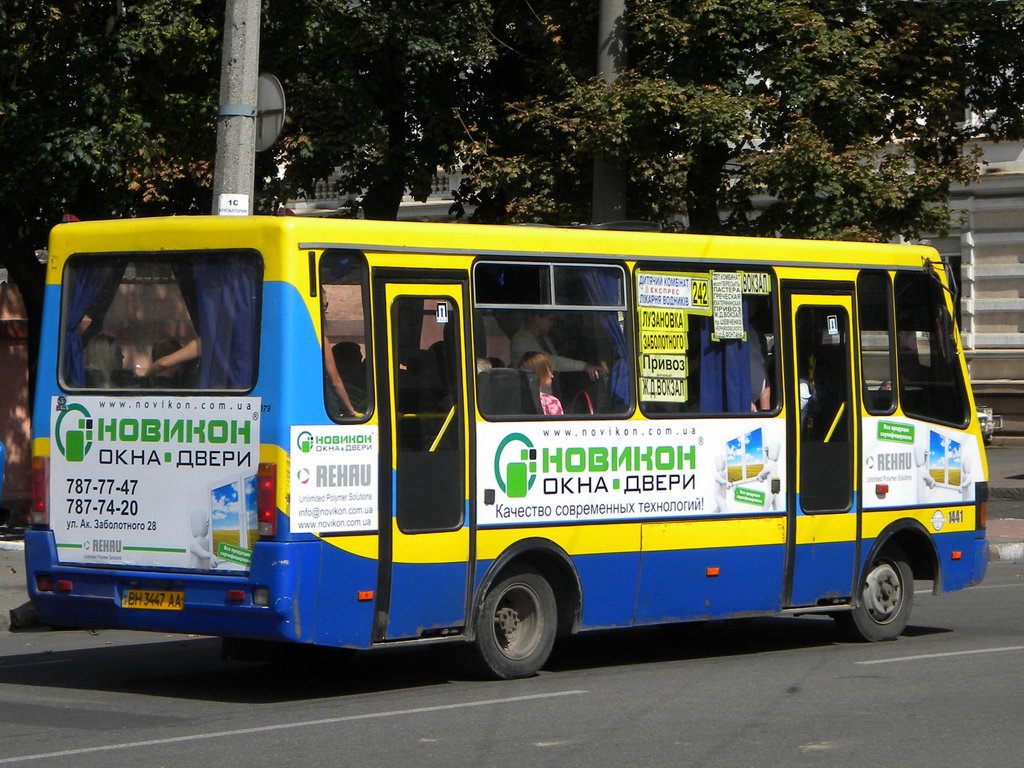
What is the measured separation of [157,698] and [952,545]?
19.4 feet

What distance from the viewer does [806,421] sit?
38.0 ft

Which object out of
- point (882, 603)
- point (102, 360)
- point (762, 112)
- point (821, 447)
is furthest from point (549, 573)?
point (762, 112)

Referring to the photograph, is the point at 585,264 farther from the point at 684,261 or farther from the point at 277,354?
the point at 277,354

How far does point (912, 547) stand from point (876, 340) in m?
1.53

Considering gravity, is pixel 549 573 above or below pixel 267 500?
below

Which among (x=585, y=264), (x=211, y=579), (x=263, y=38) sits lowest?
(x=211, y=579)

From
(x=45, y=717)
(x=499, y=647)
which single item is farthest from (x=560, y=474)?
(x=45, y=717)

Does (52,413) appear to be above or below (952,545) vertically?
above

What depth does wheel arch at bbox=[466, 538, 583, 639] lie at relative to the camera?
9.83 meters

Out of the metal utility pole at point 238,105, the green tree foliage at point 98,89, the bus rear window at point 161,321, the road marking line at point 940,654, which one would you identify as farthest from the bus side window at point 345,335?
the green tree foliage at point 98,89

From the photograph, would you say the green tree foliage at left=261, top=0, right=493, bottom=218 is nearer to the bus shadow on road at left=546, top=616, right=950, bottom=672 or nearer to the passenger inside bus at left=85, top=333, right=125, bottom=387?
the bus shadow on road at left=546, top=616, right=950, bottom=672

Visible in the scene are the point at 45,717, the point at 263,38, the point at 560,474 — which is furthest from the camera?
the point at 263,38

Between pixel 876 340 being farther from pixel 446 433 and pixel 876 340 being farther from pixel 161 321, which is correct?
pixel 161 321

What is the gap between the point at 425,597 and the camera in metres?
9.55
